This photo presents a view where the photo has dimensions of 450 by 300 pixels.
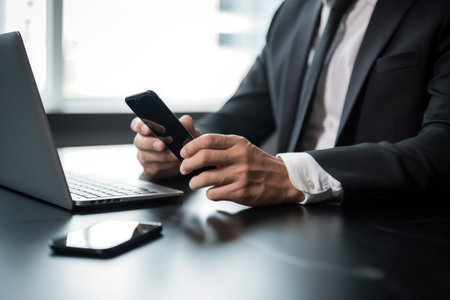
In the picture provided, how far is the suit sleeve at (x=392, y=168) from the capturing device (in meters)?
0.98

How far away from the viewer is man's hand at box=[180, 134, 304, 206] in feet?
2.96

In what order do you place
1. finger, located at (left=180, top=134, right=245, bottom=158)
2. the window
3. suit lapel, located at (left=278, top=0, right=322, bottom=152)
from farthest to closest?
the window
suit lapel, located at (left=278, top=0, right=322, bottom=152)
finger, located at (left=180, top=134, right=245, bottom=158)

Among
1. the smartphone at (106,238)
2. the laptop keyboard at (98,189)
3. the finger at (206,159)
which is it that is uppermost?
the finger at (206,159)

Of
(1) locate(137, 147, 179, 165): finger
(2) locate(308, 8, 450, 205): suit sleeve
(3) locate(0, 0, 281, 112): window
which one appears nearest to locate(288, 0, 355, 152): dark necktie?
(2) locate(308, 8, 450, 205): suit sleeve

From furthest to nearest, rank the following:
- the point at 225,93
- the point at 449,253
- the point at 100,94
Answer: the point at 225,93 < the point at 100,94 < the point at 449,253

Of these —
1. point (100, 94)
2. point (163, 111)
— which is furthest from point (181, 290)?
point (100, 94)

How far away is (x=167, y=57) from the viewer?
267 cm

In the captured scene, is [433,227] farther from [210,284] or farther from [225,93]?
[225,93]

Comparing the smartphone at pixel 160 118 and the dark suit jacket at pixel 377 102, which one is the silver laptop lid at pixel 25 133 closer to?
the smartphone at pixel 160 118

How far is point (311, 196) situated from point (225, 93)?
2042mm

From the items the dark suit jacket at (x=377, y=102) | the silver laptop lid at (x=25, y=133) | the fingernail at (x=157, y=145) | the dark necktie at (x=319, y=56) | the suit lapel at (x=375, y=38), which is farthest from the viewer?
the dark necktie at (x=319, y=56)

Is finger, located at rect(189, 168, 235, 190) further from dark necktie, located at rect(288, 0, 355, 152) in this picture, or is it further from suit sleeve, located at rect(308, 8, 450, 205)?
dark necktie, located at rect(288, 0, 355, 152)

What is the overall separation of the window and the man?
0.87 m

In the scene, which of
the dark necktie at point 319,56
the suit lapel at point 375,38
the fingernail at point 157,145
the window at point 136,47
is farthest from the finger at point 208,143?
the window at point 136,47
